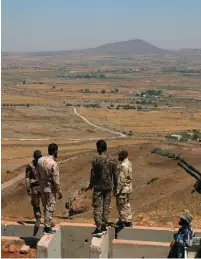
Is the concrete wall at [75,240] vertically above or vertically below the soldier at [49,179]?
below

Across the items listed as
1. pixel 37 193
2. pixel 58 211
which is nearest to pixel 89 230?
pixel 37 193

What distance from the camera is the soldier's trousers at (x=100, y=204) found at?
25.8 ft

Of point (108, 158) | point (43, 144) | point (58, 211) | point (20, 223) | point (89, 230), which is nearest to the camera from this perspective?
point (108, 158)

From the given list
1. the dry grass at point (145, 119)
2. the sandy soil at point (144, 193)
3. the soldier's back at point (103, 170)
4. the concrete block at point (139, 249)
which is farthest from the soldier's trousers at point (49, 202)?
the dry grass at point (145, 119)

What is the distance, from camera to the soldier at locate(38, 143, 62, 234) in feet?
25.7

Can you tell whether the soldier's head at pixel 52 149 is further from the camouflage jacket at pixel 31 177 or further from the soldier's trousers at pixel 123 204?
the soldier's trousers at pixel 123 204

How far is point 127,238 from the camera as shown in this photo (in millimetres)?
8969

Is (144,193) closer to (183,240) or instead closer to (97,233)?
(97,233)

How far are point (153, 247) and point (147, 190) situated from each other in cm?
1102

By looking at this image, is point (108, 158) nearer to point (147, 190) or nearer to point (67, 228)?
point (67, 228)

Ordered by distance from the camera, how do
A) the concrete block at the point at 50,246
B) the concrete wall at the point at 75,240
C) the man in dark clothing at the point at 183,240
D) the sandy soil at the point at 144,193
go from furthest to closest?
the sandy soil at the point at 144,193
the concrete wall at the point at 75,240
the concrete block at the point at 50,246
the man in dark clothing at the point at 183,240

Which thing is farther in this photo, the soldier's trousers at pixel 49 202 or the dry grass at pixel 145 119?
the dry grass at pixel 145 119

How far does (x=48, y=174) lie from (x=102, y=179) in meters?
0.88

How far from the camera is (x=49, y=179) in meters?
7.89
